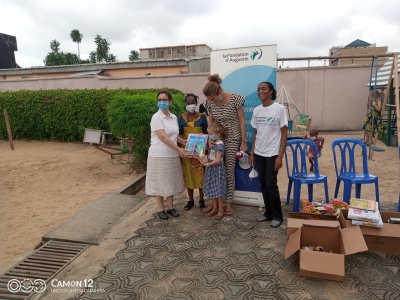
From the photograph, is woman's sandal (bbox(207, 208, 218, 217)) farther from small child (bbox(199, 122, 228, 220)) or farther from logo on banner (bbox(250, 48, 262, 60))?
logo on banner (bbox(250, 48, 262, 60))

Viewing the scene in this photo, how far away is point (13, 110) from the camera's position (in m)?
11.1

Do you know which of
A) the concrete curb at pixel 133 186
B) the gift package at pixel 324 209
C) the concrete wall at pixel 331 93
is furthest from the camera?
the concrete wall at pixel 331 93

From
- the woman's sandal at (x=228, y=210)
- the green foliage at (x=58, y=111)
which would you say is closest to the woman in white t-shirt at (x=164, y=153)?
the woman's sandal at (x=228, y=210)

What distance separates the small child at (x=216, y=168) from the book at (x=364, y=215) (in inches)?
58.1

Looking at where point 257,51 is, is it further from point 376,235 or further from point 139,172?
point 139,172

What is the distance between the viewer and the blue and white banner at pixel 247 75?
4105 mm

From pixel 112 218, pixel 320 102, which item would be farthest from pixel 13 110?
pixel 320 102

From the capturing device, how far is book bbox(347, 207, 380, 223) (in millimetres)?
2938

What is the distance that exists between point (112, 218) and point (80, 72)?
22101 millimetres

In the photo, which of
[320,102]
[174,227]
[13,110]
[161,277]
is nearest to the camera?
[161,277]

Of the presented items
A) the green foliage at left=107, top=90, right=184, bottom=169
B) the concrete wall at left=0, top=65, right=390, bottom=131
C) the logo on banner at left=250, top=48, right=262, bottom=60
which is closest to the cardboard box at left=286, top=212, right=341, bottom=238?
the logo on banner at left=250, top=48, right=262, bottom=60

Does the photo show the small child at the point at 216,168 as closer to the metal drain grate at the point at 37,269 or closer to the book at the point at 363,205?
the book at the point at 363,205

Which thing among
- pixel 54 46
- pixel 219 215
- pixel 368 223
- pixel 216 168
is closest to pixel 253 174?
pixel 216 168

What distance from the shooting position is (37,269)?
9.91 feet
